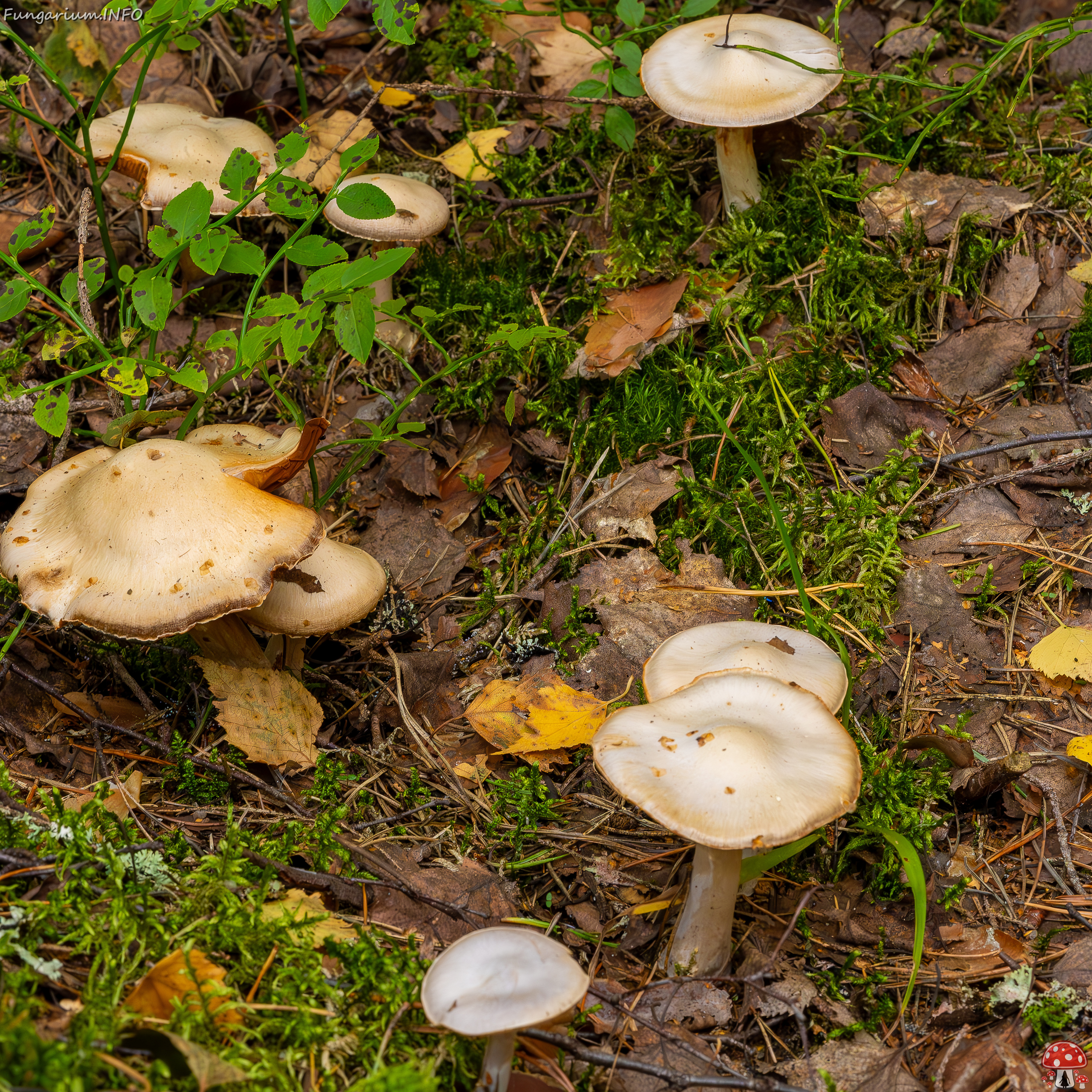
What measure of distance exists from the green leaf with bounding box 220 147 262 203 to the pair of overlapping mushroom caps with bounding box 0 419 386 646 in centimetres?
90

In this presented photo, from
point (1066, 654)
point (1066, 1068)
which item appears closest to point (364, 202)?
point (1066, 654)

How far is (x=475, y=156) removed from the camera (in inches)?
188

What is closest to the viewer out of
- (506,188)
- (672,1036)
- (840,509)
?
(672,1036)

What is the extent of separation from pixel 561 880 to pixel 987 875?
1412mm

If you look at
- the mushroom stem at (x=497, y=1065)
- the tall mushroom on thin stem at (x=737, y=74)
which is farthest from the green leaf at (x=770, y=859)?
the tall mushroom on thin stem at (x=737, y=74)

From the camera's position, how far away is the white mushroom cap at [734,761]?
7.63 ft

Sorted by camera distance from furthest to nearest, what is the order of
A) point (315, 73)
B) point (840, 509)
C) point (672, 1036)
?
point (315, 73)
point (840, 509)
point (672, 1036)

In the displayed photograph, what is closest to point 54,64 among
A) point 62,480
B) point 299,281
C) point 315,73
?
point 315,73

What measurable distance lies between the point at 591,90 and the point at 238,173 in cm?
192

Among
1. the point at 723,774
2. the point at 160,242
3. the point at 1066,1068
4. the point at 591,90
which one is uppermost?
the point at 591,90

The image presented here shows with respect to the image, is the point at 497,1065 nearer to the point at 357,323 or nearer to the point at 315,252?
the point at 357,323

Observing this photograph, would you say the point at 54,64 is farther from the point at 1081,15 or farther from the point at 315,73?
the point at 1081,15

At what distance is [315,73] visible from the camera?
Answer: 5.28 m

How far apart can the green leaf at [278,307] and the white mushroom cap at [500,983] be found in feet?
6.79
